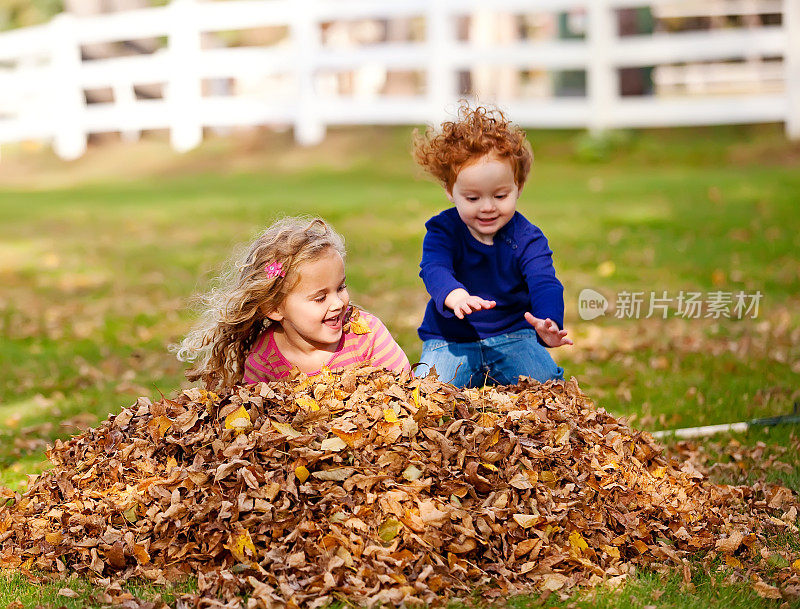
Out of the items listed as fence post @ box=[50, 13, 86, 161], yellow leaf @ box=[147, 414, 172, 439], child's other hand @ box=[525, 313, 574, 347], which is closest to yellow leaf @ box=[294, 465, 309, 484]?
yellow leaf @ box=[147, 414, 172, 439]

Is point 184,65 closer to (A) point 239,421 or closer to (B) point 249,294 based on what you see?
(B) point 249,294

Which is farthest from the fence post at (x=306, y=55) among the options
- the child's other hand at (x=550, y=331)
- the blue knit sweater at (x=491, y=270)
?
the child's other hand at (x=550, y=331)

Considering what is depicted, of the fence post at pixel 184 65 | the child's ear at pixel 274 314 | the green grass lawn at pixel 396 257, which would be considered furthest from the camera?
the fence post at pixel 184 65

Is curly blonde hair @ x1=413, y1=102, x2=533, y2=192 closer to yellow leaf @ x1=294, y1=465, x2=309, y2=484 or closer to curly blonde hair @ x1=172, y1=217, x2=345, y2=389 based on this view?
curly blonde hair @ x1=172, y1=217, x2=345, y2=389

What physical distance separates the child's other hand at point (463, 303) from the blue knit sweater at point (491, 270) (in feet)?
0.44

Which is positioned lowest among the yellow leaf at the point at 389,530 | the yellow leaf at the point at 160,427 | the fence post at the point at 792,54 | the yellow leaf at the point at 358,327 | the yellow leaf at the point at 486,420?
the yellow leaf at the point at 389,530

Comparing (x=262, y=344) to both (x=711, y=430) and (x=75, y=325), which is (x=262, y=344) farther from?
(x=75, y=325)

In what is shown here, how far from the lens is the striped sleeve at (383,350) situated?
4.71m

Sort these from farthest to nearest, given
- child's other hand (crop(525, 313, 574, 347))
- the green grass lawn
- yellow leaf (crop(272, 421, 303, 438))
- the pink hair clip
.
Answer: the green grass lawn, the pink hair clip, child's other hand (crop(525, 313, 574, 347)), yellow leaf (crop(272, 421, 303, 438))

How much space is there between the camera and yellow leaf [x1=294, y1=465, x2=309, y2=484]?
12.3 feet

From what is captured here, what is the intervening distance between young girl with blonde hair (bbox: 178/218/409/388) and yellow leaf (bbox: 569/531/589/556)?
118 centimetres

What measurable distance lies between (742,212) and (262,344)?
27.1 feet

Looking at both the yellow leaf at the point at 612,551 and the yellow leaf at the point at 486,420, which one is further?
the yellow leaf at the point at 486,420
